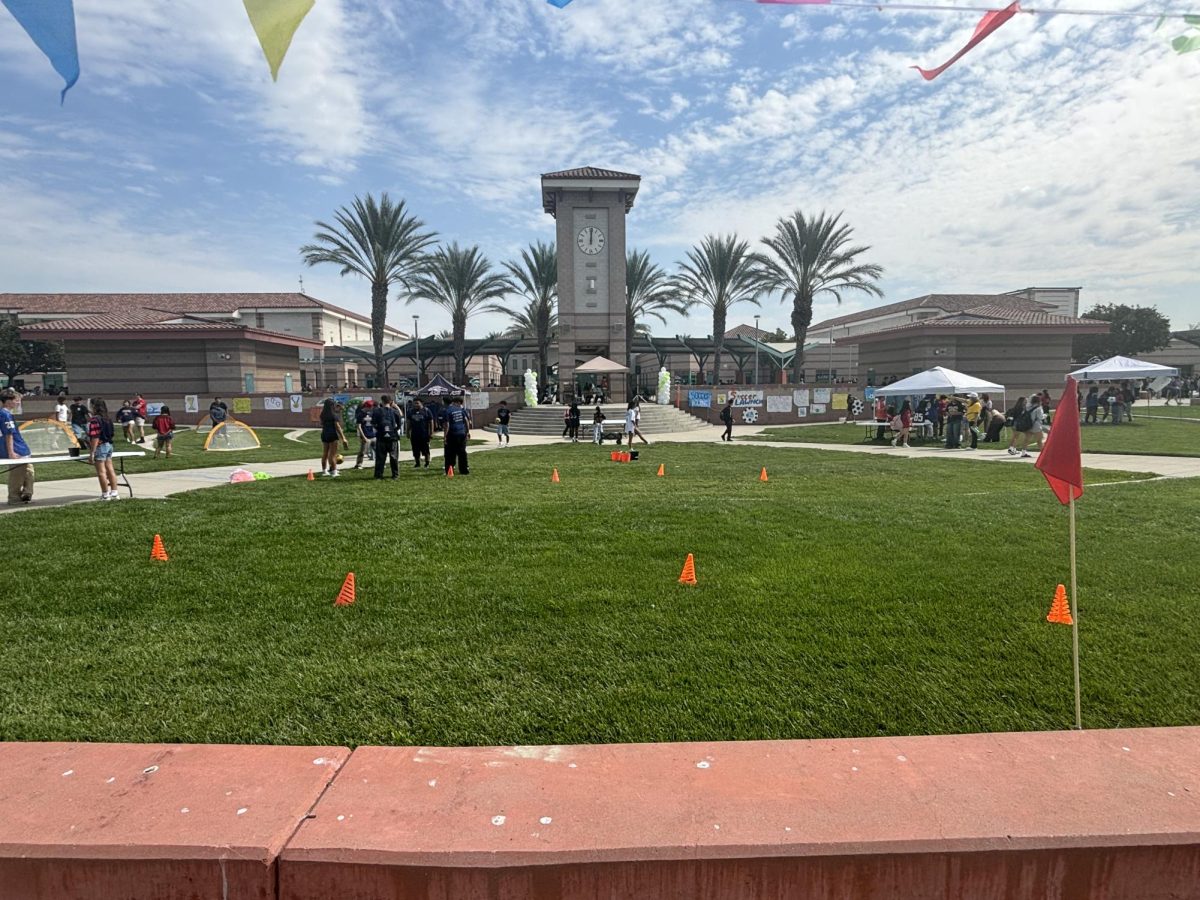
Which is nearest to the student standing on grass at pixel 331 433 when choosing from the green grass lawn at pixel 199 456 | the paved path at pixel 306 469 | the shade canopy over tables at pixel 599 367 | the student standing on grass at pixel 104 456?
the paved path at pixel 306 469

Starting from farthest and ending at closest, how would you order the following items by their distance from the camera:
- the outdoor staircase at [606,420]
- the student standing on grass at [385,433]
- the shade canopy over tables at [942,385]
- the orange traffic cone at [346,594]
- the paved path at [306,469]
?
the outdoor staircase at [606,420] → the shade canopy over tables at [942,385] → the student standing on grass at [385,433] → the paved path at [306,469] → the orange traffic cone at [346,594]

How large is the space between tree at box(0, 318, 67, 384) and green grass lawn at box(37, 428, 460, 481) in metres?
34.8

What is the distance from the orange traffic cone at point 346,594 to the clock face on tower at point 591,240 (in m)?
33.8

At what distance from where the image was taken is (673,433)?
27.2 metres

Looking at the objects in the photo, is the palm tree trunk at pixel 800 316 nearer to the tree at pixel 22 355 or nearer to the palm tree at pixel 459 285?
the palm tree at pixel 459 285

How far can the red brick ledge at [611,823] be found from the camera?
2.12 meters

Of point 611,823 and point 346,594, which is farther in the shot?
point 346,594

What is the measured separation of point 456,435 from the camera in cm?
1254

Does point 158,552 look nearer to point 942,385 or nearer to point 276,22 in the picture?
point 276,22

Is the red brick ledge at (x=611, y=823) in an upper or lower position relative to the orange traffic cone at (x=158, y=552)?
lower

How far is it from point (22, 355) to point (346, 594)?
59.7 metres

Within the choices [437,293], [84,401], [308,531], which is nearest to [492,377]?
[437,293]

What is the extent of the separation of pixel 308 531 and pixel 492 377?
65828 mm

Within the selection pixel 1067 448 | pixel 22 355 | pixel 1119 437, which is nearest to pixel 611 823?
pixel 1067 448
